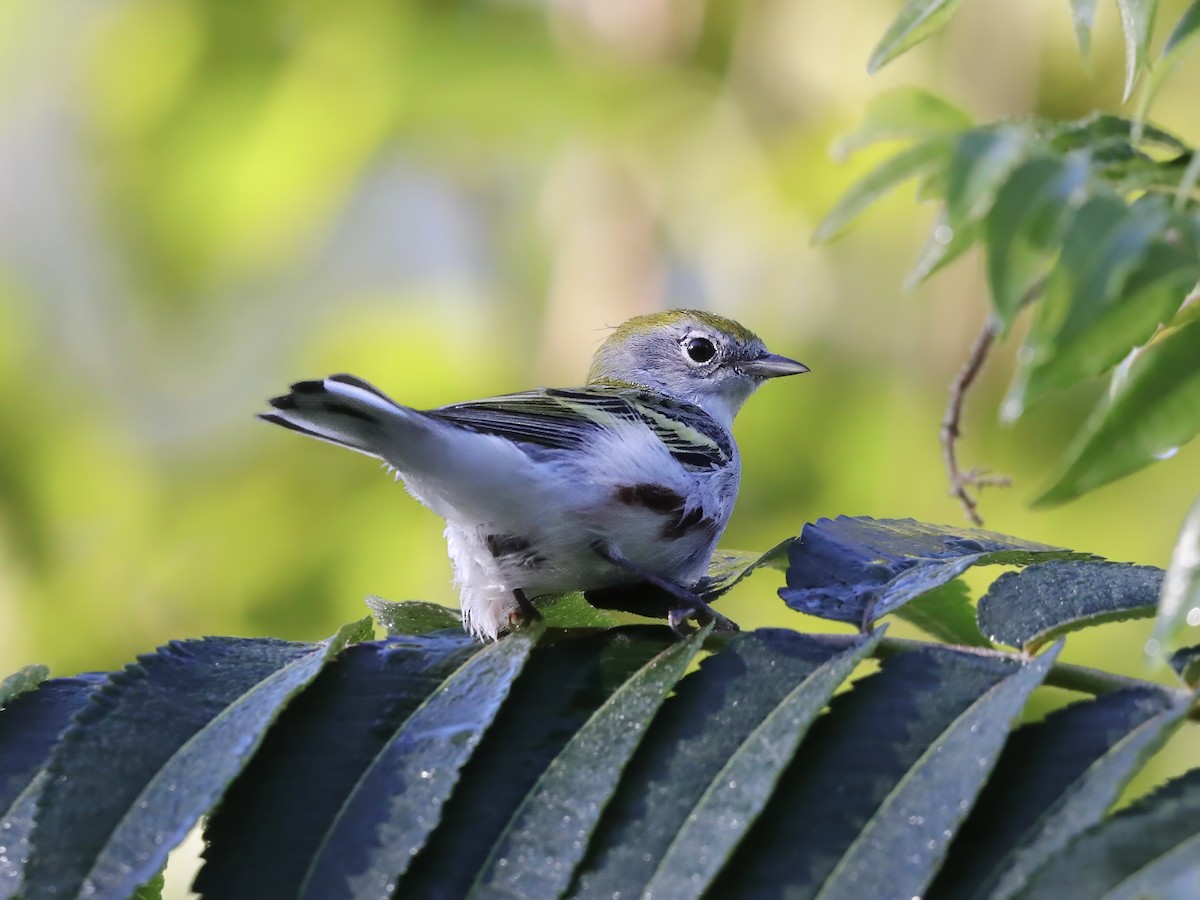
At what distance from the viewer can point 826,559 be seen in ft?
5.98

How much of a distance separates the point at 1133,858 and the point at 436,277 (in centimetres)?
405

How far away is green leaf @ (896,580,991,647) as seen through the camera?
178cm

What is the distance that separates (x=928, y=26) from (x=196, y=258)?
388 centimetres

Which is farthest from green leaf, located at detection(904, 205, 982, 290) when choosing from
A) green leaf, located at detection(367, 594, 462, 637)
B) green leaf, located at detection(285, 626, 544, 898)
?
green leaf, located at detection(367, 594, 462, 637)

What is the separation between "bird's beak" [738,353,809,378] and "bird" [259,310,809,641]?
0.91 m

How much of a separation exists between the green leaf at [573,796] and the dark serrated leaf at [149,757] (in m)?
0.32

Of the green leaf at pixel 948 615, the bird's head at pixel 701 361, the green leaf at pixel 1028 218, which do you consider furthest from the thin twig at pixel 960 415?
the bird's head at pixel 701 361

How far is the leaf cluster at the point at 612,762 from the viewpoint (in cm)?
128

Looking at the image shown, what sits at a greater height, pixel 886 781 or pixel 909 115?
pixel 909 115

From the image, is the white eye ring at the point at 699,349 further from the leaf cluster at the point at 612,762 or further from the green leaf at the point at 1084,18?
the green leaf at the point at 1084,18

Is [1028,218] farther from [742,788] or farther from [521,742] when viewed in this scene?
[521,742]

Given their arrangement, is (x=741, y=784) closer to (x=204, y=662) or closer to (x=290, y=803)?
(x=290, y=803)

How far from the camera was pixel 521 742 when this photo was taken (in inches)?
59.5

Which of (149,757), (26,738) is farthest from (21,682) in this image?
(149,757)
